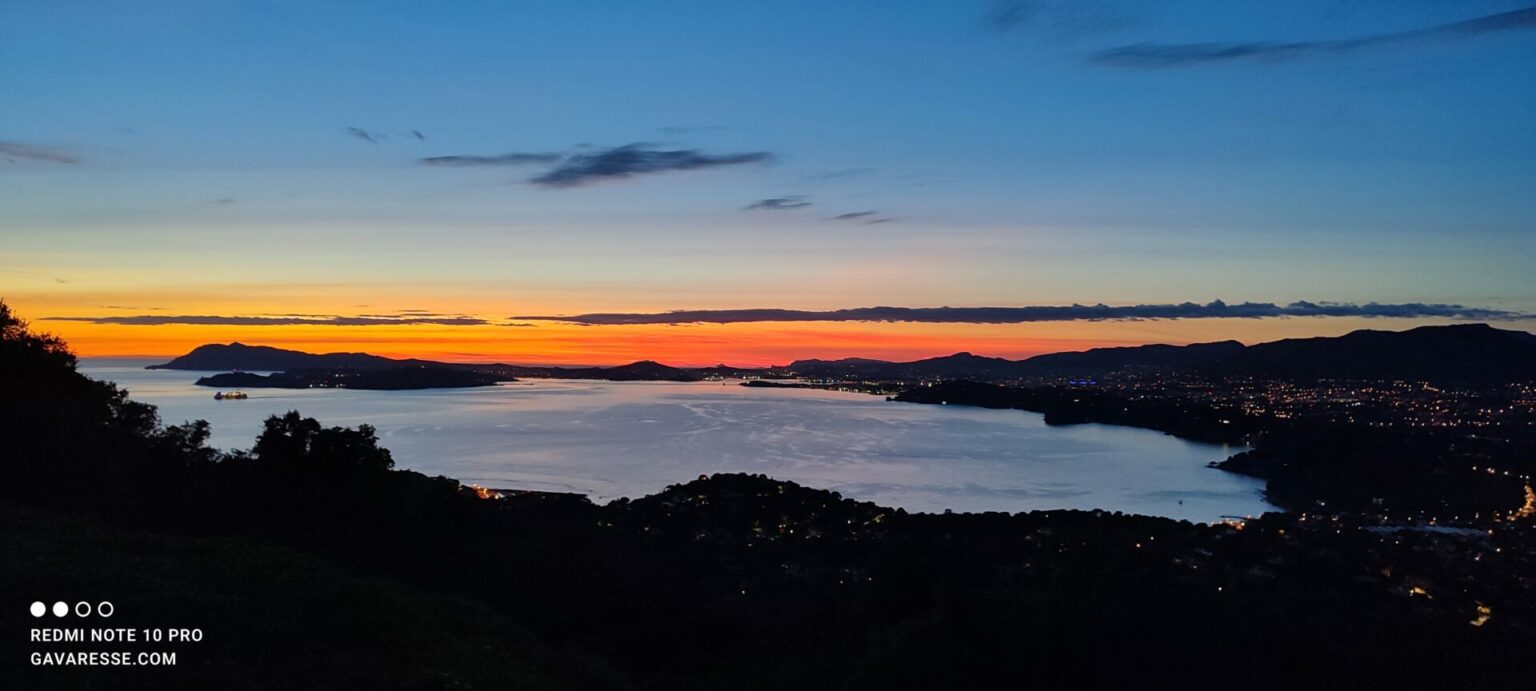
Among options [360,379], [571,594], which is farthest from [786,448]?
[360,379]

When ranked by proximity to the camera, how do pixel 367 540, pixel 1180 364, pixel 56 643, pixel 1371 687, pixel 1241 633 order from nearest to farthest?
pixel 56 643 < pixel 1371 687 < pixel 1241 633 < pixel 367 540 < pixel 1180 364

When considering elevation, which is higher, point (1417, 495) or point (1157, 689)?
Result: point (1157, 689)

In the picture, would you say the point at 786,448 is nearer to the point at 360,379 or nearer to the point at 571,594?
the point at 571,594

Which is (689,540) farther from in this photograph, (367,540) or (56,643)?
(56,643)

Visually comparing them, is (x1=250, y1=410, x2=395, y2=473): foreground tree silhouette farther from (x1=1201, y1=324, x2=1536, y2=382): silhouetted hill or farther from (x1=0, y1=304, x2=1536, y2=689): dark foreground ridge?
(x1=1201, y1=324, x2=1536, y2=382): silhouetted hill

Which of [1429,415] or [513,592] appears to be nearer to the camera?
[513,592]

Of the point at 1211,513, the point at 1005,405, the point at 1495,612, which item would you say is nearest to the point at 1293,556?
the point at 1495,612

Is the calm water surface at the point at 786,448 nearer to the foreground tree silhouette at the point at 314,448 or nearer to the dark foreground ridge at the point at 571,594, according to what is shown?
the dark foreground ridge at the point at 571,594
